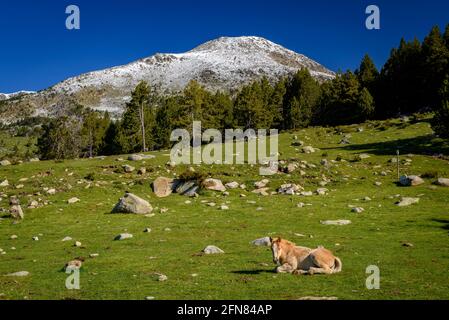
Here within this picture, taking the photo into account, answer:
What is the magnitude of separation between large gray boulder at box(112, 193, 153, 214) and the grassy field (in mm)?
1040

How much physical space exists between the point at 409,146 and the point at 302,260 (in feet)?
160

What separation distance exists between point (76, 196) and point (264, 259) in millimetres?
25066

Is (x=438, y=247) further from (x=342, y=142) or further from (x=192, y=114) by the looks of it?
(x=192, y=114)

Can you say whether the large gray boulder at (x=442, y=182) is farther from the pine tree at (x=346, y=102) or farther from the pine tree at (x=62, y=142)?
the pine tree at (x=62, y=142)

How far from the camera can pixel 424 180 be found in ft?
136

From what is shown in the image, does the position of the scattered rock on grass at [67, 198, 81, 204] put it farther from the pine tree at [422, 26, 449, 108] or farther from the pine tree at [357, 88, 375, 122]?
the pine tree at [422, 26, 449, 108]

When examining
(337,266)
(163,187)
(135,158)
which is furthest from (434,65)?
(337,266)

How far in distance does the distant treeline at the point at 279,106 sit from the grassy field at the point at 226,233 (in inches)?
1431

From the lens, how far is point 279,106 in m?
106

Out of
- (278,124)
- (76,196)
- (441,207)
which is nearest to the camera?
(441,207)

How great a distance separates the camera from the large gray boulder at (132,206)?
32.3 m

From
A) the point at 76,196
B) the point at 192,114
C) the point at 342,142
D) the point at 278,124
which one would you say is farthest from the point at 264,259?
the point at 278,124

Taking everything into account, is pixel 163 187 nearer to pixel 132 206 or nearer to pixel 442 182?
pixel 132 206
